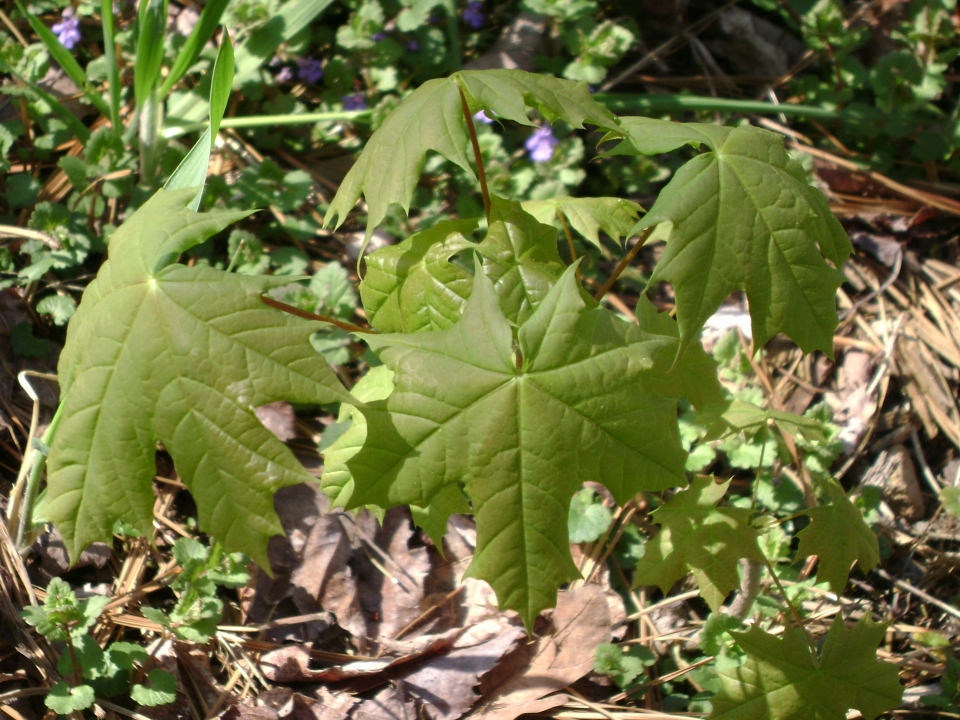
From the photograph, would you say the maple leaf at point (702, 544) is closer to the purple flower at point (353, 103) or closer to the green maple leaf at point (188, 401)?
the green maple leaf at point (188, 401)

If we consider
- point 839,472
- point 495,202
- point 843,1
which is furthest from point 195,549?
point 843,1

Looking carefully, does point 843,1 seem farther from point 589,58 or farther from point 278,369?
point 278,369

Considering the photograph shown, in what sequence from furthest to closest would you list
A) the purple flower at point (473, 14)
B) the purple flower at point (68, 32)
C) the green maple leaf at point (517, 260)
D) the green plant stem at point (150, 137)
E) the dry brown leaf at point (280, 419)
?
1. the purple flower at point (473, 14)
2. the purple flower at point (68, 32)
3. the green plant stem at point (150, 137)
4. the dry brown leaf at point (280, 419)
5. the green maple leaf at point (517, 260)

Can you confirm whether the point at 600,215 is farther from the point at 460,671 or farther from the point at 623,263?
the point at 460,671

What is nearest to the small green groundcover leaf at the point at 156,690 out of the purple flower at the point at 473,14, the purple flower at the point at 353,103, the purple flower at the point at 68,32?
the purple flower at the point at 353,103

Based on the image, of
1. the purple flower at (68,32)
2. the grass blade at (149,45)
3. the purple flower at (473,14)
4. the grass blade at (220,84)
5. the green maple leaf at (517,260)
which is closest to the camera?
the green maple leaf at (517,260)

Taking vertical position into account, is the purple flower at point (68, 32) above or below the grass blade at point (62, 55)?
above
